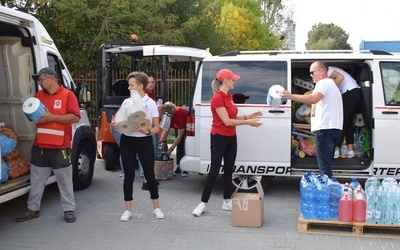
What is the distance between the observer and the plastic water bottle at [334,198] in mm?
5512

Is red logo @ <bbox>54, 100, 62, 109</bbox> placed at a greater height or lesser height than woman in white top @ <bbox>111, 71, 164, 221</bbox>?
greater

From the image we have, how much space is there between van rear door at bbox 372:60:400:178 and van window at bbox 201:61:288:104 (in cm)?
130

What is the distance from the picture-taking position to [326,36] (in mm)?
91750

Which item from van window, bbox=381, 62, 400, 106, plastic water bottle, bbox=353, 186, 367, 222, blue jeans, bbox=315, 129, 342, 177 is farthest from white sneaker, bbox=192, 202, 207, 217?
van window, bbox=381, 62, 400, 106

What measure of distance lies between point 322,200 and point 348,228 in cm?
54

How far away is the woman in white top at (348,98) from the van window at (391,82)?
0.38 m

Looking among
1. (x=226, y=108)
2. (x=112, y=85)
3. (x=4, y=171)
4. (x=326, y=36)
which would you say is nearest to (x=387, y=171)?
(x=226, y=108)

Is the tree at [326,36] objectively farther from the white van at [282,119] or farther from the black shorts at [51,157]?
the black shorts at [51,157]

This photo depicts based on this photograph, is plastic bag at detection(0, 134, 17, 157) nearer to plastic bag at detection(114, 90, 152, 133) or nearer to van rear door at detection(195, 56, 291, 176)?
plastic bag at detection(114, 90, 152, 133)

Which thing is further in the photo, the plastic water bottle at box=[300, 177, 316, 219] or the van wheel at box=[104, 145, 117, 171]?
the van wheel at box=[104, 145, 117, 171]

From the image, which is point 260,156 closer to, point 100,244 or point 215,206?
point 215,206

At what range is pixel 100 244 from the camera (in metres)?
5.17

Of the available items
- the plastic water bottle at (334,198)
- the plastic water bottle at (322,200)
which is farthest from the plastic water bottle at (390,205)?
the plastic water bottle at (322,200)

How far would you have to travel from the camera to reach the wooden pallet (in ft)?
17.6
